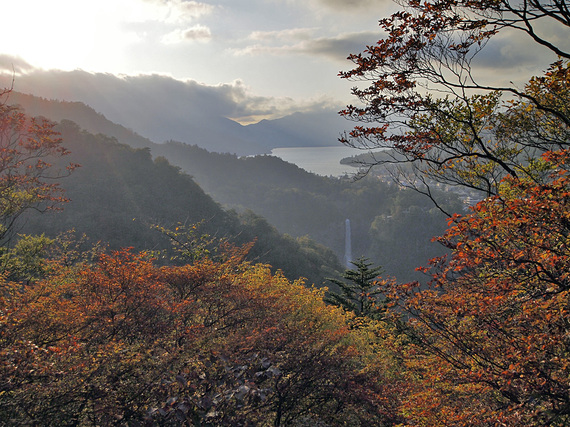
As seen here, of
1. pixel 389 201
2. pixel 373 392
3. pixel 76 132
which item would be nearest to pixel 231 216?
pixel 76 132

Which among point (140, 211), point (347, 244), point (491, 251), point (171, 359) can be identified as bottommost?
point (347, 244)

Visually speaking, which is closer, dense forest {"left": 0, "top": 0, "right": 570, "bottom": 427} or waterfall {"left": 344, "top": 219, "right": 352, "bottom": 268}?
dense forest {"left": 0, "top": 0, "right": 570, "bottom": 427}

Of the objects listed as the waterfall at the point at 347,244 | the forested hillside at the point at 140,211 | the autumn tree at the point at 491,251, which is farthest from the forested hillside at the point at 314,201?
the autumn tree at the point at 491,251

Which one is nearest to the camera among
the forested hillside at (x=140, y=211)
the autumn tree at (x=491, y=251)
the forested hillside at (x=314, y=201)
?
the autumn tree at (x=491, y=251)

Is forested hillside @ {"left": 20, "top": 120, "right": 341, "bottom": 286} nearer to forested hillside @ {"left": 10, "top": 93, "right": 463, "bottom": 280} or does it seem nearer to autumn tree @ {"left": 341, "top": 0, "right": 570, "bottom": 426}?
forested hillside @ {"left": 10, "top": 93, "right": 463, "bottom": 280}

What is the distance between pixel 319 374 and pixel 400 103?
749 centimetres

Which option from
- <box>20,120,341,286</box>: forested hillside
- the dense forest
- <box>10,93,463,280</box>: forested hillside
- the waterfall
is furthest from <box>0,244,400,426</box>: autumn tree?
the waterfall

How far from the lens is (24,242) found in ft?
79.4

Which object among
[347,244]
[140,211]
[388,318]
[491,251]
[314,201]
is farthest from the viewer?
[314,201]

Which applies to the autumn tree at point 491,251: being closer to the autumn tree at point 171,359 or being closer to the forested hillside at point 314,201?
the autumn tree at point 171,359

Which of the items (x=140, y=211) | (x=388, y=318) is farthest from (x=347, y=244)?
(x=388, y=318)

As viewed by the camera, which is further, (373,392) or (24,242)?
(24,242)

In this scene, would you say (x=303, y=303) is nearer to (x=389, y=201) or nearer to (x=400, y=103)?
(x=400, y=103)

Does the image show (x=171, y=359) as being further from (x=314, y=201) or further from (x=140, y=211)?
(x=314, y=201)
